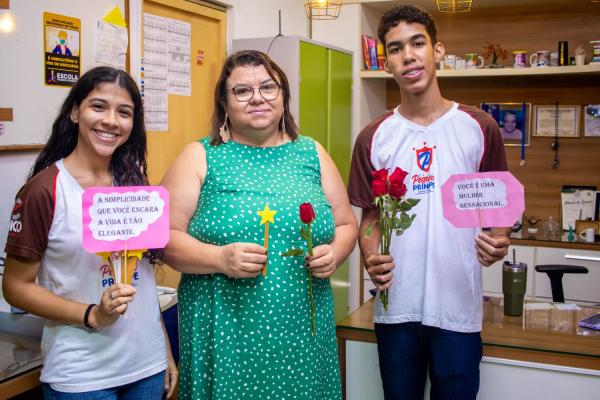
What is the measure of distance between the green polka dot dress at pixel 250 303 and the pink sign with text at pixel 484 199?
1.04 ft

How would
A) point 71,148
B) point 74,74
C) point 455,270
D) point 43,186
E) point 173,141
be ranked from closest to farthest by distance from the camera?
point 43,186 → point 71,148 → point 455,270 → point 74,74 → point 173,141

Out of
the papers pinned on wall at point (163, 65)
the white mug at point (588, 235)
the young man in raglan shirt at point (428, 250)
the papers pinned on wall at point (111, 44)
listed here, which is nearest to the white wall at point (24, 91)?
the papers pinned on wall at point (111, 44)

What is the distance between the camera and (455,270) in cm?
170

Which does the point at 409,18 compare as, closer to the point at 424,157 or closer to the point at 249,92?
the point at 424,157

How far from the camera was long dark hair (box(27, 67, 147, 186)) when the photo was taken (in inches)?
58.7

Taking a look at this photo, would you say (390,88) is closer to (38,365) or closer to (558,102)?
(558,102)

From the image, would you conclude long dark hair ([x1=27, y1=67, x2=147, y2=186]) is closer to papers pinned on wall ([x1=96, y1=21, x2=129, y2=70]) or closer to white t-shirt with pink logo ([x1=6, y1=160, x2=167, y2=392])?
white t-shirt with pink logo ([x1=6, y1=160, x2=167, y2=392])

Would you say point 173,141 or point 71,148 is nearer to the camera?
point 71,148

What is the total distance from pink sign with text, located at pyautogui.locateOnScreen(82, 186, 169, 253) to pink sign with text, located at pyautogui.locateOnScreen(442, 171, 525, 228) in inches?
26.9

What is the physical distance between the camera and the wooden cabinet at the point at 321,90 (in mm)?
3609

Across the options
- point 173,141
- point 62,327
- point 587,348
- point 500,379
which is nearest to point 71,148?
point 62,327

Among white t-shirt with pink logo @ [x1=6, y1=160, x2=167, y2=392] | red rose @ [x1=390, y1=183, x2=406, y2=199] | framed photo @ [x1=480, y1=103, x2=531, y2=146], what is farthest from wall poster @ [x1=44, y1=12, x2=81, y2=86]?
framed photo @ [x1=480, y1=103, x2=531, y2=146]

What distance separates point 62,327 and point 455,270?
3.15 feet

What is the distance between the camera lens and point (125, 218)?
4.66ft
